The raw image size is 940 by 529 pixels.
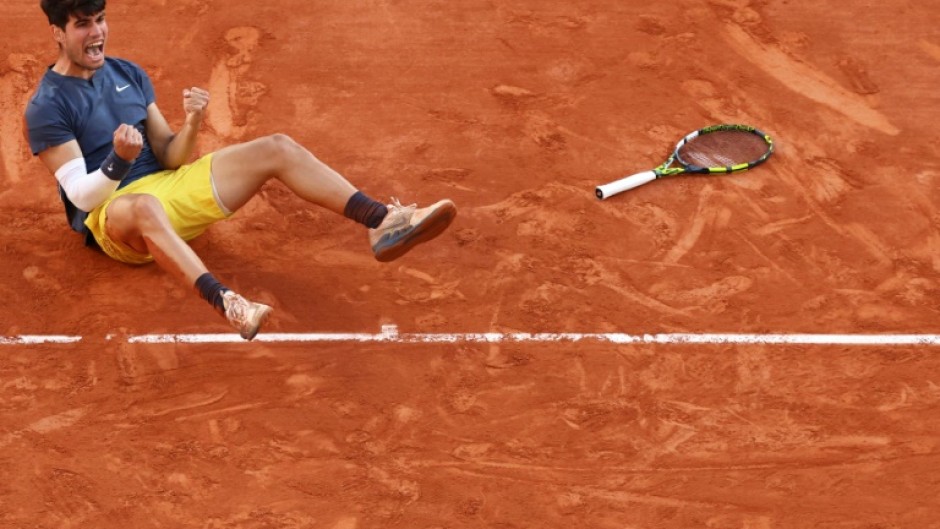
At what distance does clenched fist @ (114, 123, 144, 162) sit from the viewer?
6789 mm

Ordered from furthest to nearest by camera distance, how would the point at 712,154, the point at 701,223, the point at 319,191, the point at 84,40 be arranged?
the point at 712,154
the point at 701,223
the point at 319,191
the point at 84,40

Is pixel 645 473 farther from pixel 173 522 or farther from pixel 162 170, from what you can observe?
pixel 162 170

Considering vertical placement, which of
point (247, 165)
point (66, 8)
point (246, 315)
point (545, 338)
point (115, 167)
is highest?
point (66, 8)

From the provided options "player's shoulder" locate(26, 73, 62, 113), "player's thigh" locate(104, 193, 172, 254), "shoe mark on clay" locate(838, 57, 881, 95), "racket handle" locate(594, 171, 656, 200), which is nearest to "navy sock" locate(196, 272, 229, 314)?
"player's thigh" locate(104, 193, 172, 254)

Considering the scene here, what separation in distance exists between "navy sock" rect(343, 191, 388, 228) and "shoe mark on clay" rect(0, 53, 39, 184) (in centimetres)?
245

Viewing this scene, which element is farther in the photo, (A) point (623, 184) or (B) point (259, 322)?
(A) point (623, 184)

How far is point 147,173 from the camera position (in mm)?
7758

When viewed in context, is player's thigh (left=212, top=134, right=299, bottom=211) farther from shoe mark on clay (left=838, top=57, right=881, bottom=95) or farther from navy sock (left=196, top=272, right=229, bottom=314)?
shoe mark on clay (left=838, top=57, right=881, bottom=95)

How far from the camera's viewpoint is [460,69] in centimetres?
955

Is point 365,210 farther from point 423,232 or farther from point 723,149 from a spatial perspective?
point 723,149

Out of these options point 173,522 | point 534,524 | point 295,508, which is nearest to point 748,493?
point 534,524

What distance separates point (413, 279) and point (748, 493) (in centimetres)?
232

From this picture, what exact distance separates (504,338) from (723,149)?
2.37 meters

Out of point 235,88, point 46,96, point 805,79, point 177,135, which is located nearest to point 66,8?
point 46,96
